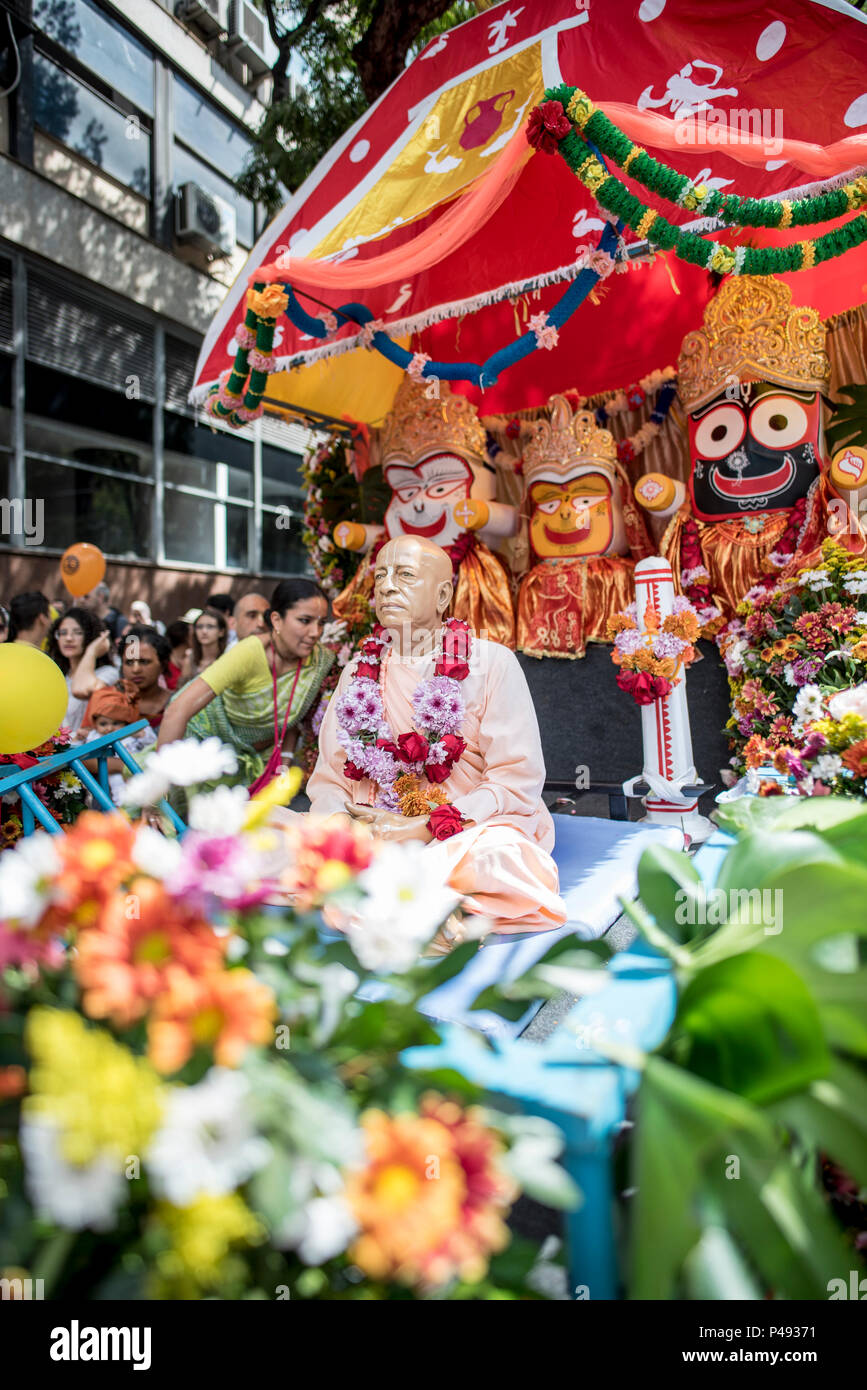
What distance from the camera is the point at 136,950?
0.78 m

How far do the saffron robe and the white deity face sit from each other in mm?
1956

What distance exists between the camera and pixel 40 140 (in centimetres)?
835

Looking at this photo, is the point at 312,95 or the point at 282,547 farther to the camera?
the point at 282,547

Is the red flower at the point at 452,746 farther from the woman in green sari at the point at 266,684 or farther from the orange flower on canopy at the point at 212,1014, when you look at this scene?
the orange flower on canopy at the point at 212,1014

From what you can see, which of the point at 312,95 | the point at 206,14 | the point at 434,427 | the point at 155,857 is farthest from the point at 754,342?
the point at 206,14

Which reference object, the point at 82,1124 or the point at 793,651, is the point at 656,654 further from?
the point at 82,1124

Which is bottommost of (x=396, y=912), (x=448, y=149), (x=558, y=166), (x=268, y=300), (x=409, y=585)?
(x=396, y=912)

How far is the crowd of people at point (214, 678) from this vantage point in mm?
3797

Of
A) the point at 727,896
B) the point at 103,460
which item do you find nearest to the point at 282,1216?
the point at 727,896

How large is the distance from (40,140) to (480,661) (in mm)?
8569

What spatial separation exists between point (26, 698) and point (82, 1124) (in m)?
2.33

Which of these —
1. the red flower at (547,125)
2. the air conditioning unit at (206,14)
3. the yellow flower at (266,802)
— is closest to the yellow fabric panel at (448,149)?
the red flower at (547,125)

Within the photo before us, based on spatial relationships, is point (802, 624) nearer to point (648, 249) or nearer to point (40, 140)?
point (648, 249)

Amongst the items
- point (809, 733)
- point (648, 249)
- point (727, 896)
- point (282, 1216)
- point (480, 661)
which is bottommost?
point (282, 1216)
